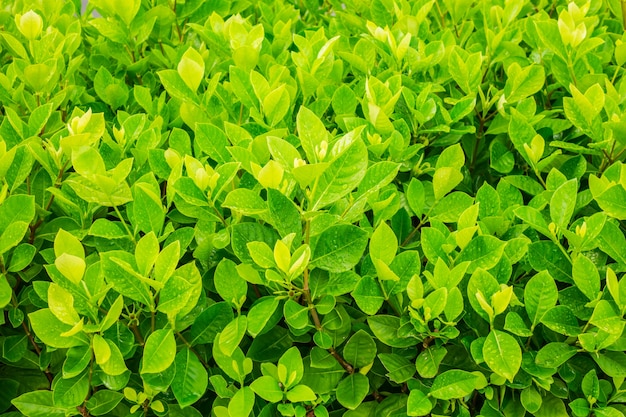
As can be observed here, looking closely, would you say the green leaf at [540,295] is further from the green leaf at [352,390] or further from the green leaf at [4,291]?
the green leaf at [4,291]

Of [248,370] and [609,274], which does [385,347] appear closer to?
[248,370]

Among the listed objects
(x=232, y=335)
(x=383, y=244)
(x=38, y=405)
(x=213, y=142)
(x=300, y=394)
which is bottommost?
(x=38, y=405)

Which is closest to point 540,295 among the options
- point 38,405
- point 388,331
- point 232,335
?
point 388,331

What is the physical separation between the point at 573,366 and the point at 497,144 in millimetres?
662

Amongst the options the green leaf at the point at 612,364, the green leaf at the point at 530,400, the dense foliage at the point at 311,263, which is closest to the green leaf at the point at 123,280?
the dense foliage at the point at 311,263

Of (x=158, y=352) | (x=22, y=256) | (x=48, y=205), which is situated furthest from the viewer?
(x=48, y=205)

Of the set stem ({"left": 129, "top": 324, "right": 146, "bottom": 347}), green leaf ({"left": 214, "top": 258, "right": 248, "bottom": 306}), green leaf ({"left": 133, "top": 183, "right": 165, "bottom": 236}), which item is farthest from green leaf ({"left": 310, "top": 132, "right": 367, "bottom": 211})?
stem ({"left": 129, "top": 324, "right": 146, "bottom": 347})

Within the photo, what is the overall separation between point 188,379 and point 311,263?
362mm

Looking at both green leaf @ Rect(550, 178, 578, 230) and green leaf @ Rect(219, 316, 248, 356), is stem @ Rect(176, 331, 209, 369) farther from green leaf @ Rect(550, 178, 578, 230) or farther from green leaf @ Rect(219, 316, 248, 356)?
green leaf @ Rect(550, 178, 578, 230)

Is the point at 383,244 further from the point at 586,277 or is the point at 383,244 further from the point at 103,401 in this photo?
the point at 103,401

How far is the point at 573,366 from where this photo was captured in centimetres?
147

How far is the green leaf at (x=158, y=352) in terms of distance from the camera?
51.6 inches

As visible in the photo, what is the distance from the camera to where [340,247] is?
4.50 ft

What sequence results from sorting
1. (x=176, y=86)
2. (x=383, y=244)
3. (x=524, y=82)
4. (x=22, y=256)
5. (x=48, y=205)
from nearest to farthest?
(x=383, y=244)
(x=22, y=256)
(x=48, y=205)
(x=176, y=86)
(x=524, y=82)
